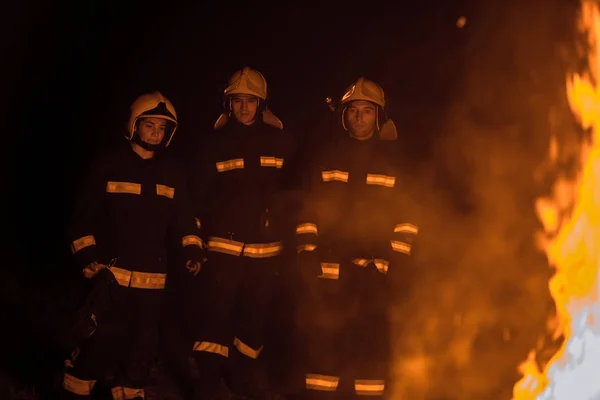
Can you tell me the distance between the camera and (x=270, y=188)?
23.8ft

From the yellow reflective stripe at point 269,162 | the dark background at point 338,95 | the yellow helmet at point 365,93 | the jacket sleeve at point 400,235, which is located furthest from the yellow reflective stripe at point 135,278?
the yellow helmet at point 365,93

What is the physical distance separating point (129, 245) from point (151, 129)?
105cm

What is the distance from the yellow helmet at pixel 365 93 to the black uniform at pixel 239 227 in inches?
32.4

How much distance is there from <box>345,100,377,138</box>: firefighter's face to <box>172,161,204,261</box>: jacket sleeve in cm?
165

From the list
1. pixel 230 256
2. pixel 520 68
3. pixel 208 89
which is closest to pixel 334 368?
pixel 230 256

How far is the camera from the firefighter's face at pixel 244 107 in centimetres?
721

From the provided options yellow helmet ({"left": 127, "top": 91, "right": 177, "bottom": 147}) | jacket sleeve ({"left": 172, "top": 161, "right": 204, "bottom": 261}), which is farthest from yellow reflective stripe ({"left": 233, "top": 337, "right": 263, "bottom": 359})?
yellow helmet ({"left": 127, "top": 91, "right": 177, "bottom": 147})

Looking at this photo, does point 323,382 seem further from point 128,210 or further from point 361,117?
point 361,117

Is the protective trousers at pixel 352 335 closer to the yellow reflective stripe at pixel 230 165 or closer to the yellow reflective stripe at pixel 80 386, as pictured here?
the yellow reflective stripe at pixel 230 165

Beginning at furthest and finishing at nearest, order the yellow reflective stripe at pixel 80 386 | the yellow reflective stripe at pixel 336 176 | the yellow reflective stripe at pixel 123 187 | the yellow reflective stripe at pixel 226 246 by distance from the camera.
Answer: the yellow reflective stripe at pixel 226 246, the yellow reflective stripe at pixel 336 176, the yellow reflective stripe at pixel 123 187, the yellow reflective stripe at pixel 80 386

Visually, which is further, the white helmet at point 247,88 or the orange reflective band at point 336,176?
the white helmet at point 247,88

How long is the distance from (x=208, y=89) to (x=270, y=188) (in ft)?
5.45

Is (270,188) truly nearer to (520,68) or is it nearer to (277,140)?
(277,140)

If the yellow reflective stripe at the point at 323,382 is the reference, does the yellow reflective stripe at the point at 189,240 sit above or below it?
above
